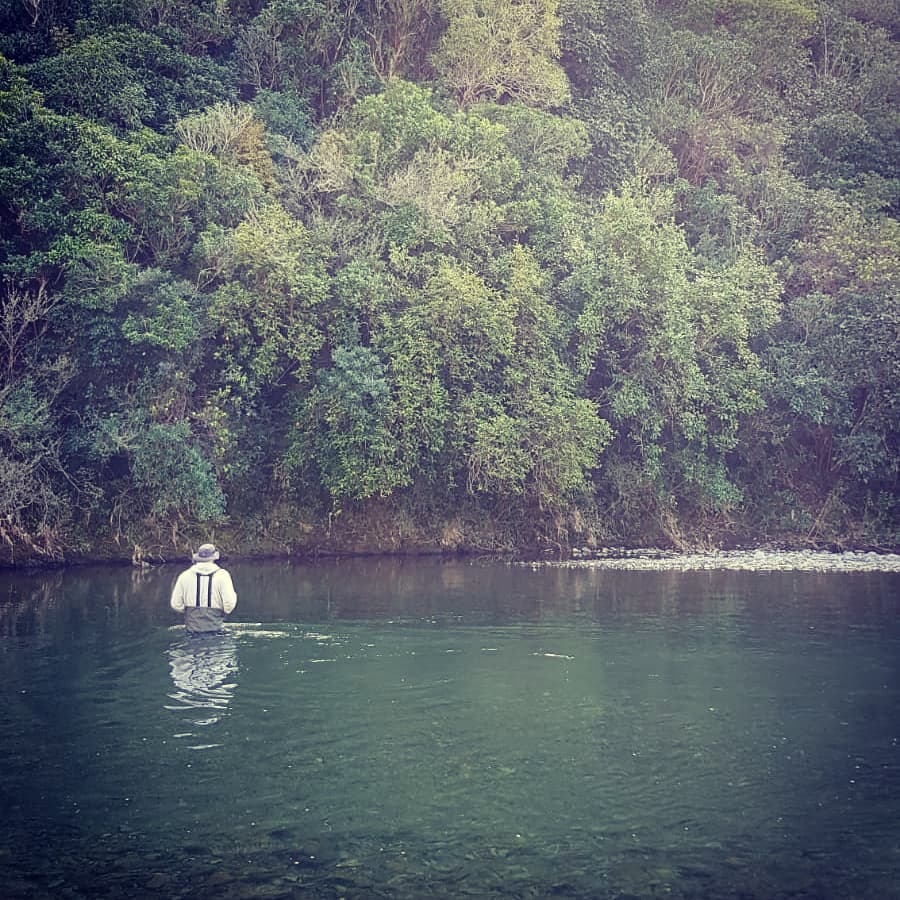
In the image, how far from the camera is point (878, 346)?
39.4 metres

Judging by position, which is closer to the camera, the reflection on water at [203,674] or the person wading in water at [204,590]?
the reflection on water at [203,674]

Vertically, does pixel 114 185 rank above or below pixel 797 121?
below

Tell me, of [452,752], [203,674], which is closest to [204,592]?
[203,674]

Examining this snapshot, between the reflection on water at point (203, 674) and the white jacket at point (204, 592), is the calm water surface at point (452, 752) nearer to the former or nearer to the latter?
the reflection on water at point (203, 674)

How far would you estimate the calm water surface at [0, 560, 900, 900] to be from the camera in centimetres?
1009

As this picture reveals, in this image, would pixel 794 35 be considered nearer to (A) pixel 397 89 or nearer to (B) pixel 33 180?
(A) pixel 397 89

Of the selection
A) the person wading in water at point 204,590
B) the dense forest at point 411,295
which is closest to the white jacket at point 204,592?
the person wading in water at point 204,590

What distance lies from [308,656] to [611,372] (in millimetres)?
21190

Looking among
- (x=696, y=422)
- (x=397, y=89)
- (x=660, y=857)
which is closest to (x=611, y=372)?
(x=696, y=422)

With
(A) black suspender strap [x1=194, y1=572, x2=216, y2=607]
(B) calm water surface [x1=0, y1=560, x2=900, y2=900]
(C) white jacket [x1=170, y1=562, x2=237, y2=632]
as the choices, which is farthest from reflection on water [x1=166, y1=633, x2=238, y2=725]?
(A) black suspender strap [x1=194, y1=572, x2=216, y2=607]

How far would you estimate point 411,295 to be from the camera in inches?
1393

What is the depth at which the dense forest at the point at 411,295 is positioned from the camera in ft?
110

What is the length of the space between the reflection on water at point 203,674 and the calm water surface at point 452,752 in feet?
0.24

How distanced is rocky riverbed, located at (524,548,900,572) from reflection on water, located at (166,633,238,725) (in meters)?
16.2
